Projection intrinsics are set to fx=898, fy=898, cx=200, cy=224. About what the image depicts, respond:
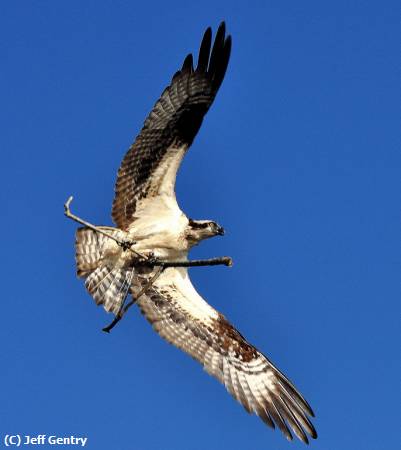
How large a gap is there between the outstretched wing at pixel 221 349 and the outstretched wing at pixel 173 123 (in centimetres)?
138

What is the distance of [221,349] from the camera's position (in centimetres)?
1179

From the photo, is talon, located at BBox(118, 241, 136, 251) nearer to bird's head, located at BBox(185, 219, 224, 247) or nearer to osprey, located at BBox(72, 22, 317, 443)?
osprey, located at BBox(72, 22, 317, 443)

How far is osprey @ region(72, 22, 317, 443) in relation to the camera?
36.9 ft

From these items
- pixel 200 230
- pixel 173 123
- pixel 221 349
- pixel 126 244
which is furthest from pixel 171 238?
pixel 221 349

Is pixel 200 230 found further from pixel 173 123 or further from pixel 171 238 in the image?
pixel 173 123

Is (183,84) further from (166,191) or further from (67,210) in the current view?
(67,210)

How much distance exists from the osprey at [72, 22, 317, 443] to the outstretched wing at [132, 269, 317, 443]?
1 cm

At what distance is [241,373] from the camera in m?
11.7

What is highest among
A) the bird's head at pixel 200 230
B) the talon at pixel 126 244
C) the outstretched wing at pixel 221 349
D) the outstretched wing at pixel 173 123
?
the outstretched wing at pixel 173 123

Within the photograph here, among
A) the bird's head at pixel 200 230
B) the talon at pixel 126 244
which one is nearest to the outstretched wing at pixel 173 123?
the talon at pixel 126 244

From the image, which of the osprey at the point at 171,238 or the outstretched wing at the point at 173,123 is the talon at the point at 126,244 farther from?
the outstretched wing at the point at 173,123

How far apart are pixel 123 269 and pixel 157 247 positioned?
0.52 m

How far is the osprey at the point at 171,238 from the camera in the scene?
36.9 feet

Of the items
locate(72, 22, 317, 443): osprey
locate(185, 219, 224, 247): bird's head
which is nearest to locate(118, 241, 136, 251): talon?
locate(72, 22, 317, 443): osprey
